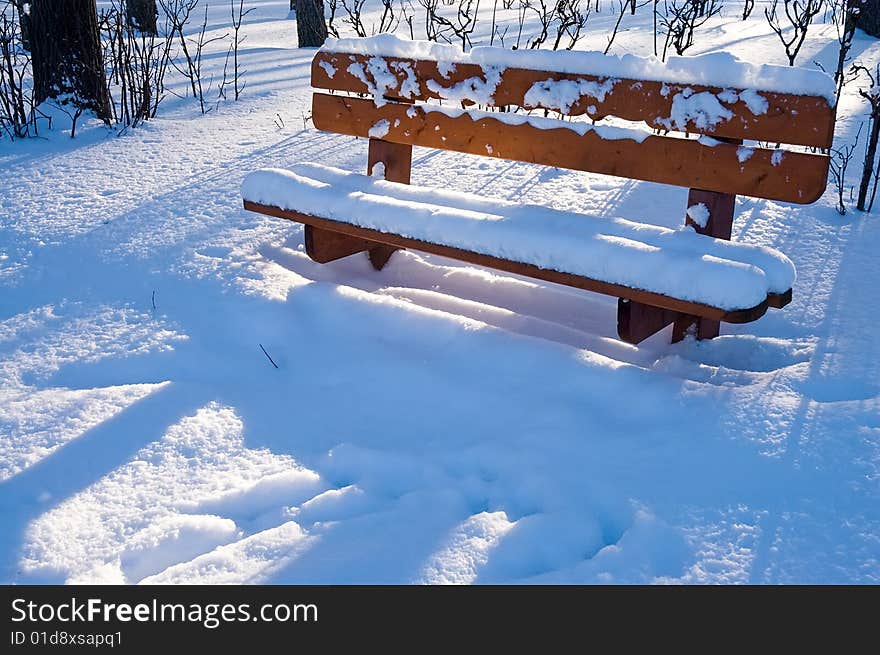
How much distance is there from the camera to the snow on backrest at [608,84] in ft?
9.03

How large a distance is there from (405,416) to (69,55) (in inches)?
178

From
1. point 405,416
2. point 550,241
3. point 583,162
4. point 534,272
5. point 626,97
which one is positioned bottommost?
point 405,416

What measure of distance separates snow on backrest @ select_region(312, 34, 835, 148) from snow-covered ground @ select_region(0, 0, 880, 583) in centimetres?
77

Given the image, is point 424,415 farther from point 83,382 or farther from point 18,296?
point 18,296

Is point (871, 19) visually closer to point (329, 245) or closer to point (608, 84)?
point (608, 84)

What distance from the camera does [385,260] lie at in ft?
13.0

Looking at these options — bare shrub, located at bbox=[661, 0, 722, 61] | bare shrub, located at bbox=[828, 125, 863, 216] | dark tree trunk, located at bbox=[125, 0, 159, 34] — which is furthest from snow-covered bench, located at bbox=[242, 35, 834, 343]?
dark tree trunk, located at bbox=[125, 0, 159, 34]

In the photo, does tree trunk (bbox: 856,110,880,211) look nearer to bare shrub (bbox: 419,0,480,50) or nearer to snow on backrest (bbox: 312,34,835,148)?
snow on backrest (bbox: 312,34,835,148)

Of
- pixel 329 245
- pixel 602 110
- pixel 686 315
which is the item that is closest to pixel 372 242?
pixel 329 245

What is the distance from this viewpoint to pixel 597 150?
3.26 meters

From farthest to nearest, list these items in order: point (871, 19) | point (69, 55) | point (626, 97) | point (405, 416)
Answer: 1. point (871, 19)
2. point (69, 55)
3. point (626, 97)
4. point (405, 416)

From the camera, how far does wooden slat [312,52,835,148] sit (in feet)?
8.95

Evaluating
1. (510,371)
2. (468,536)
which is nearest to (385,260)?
(510,371)
